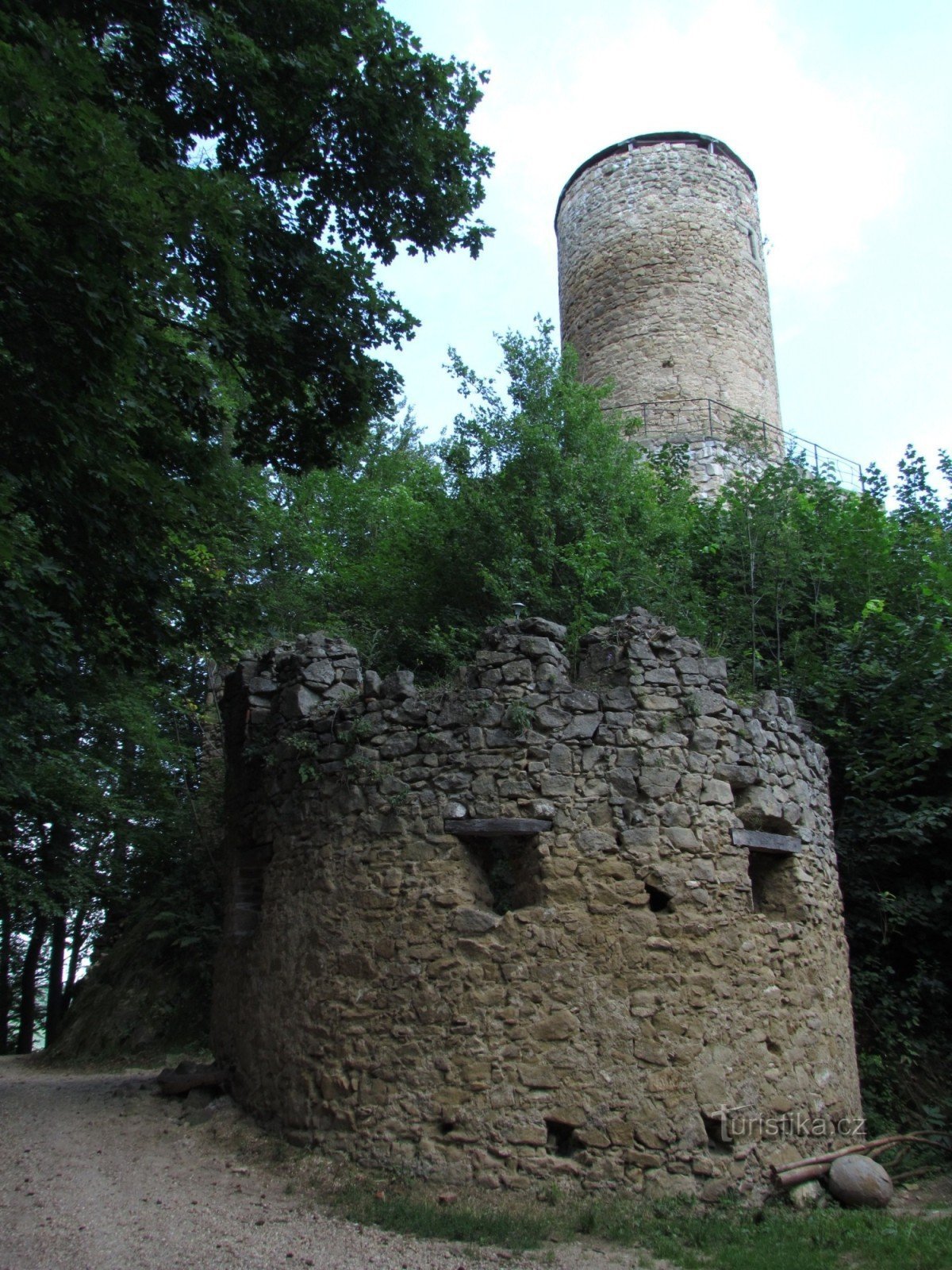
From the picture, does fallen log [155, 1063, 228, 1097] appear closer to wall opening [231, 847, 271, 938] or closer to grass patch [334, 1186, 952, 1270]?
wall opening [231, 847, 271, 938]

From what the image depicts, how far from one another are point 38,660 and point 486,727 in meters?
3.29

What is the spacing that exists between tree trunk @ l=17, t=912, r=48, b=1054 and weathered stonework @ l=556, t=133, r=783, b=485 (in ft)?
47.8

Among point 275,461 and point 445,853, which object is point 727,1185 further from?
point 275,461

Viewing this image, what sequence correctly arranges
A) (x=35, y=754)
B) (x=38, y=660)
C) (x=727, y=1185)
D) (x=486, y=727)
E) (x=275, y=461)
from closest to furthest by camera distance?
(x=727, y=1185) < (x=486, y=727) < (x=38, y=660) < (x=275, y=461) < (x=35, y=754)

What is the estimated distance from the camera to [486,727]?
650 cm

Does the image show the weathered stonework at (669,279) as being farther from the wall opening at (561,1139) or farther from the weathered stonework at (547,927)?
the wall opening at (561,1139)

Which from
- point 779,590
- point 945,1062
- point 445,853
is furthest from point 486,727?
point 779,590

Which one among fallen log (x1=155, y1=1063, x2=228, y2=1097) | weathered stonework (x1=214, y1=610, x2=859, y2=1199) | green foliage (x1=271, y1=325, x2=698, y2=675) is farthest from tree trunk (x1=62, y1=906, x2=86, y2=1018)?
weathered stonework (x1=214, y1=610, x2=859, y2=1199)

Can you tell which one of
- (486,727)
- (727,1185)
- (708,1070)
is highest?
(486,727)

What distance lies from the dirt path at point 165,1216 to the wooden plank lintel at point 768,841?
102 inches

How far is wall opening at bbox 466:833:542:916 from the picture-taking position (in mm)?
6203

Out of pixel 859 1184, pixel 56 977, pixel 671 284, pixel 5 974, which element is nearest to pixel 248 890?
pixel 859 1184

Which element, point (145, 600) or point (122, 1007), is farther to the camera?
point (122, 1007)

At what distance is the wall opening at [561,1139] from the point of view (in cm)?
563
